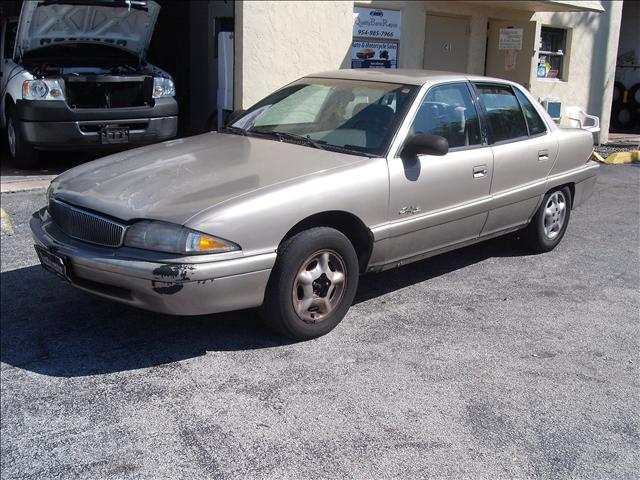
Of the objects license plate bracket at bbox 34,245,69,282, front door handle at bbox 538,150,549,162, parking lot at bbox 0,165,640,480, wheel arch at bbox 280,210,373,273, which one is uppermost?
front door handle at bbox 538,150,549,162

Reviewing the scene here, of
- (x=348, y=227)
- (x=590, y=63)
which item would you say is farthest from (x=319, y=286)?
(x=590, y=63)

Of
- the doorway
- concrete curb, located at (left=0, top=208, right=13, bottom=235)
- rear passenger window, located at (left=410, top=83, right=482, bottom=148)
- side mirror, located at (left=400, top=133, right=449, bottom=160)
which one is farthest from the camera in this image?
the doorway

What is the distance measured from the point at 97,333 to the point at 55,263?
1.83 ft

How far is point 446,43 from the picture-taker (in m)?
12.4

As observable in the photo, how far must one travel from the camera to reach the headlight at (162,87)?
904 cm

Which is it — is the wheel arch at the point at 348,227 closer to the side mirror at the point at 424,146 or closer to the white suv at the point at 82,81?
the side mirror at the point at 424,146

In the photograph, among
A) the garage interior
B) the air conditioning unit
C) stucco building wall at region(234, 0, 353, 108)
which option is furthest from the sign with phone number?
the air conditioning unit

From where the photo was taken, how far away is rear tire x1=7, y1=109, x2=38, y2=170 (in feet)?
28.6

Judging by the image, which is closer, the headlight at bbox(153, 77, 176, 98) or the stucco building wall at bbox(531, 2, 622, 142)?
the headlight at bbox(153, 77, 176, 98)

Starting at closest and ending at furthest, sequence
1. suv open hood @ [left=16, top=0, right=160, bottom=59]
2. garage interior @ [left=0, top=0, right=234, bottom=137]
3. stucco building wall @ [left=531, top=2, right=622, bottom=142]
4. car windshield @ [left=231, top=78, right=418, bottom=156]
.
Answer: car windshield @ [left=231, top=78, right=418, bottom=156] < suv open hood @ [left=16, top=0, right=160, bottom=59] < garage interior @ [left=0, top=0, right=234, bottom=137] < stucco building wall @ [left=531, top=2, right=622, bottom=142]

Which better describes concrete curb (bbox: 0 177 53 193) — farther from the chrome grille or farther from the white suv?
the chrome grille

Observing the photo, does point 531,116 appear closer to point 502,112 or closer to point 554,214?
point 502,112

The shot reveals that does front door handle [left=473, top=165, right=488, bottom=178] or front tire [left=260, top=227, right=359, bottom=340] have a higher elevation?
front door handle [left=473, top=165, right=488, bottom=178]

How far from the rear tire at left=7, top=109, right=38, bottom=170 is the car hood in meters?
4.48
